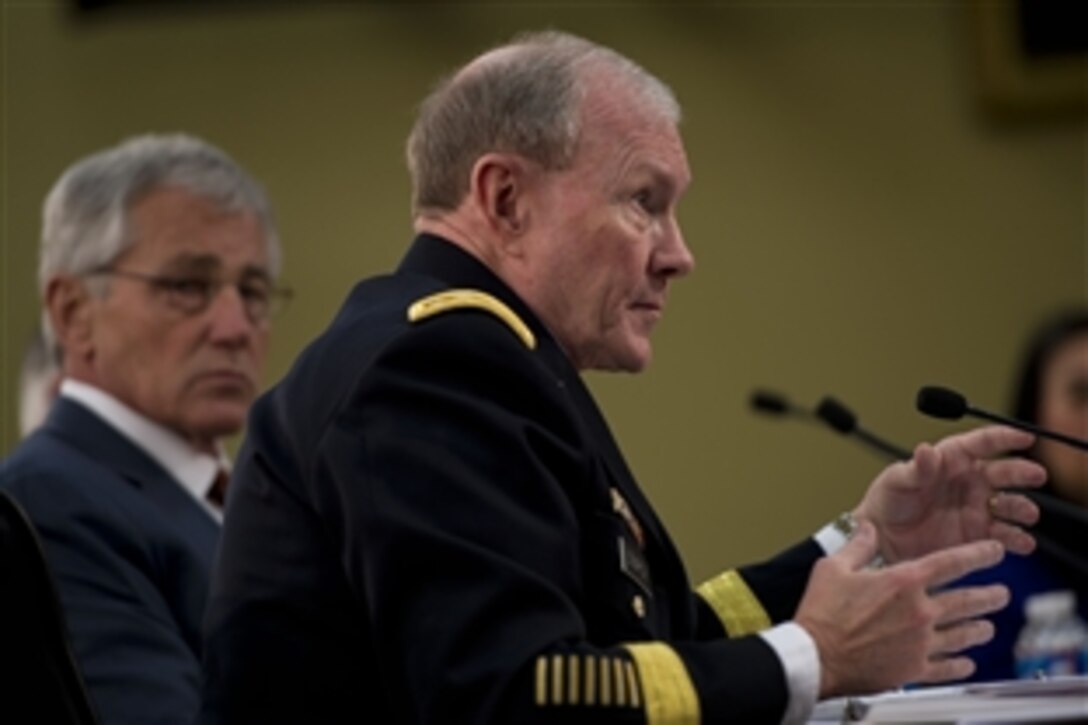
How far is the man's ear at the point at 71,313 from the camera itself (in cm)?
328

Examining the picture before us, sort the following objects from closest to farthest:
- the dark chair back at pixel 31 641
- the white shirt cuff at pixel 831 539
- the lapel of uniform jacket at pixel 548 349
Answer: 1. the dark chair back at pixel 31 641
2. the lapel of uniform jacket at pixel 548 349
3. the white shirt cuff at pixel 831 539

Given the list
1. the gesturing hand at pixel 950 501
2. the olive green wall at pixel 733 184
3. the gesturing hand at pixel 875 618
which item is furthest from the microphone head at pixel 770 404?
the olive green wall at pixel 733 184

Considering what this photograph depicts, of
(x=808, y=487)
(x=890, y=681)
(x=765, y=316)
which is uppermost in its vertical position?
(x=890, y=681)

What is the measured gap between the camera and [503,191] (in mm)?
2023

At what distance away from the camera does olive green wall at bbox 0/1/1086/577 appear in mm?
5121

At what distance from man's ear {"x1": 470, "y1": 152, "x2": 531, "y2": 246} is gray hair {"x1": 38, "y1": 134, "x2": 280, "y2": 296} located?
133 cm

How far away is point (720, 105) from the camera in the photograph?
5.23 meters

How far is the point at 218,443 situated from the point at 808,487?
217 cm

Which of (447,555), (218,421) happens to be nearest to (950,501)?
(447,555)

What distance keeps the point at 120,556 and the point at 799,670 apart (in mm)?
1236

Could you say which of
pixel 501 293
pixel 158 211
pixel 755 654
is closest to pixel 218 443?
pixel 158 211

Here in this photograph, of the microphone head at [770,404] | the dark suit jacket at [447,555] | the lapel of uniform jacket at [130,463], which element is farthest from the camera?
the microphone head at [770,404]

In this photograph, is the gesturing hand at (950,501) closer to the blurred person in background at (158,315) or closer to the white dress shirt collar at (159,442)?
the blurred person in background at (158,315)

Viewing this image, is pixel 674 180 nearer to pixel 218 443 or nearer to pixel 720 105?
pixel 218 443
